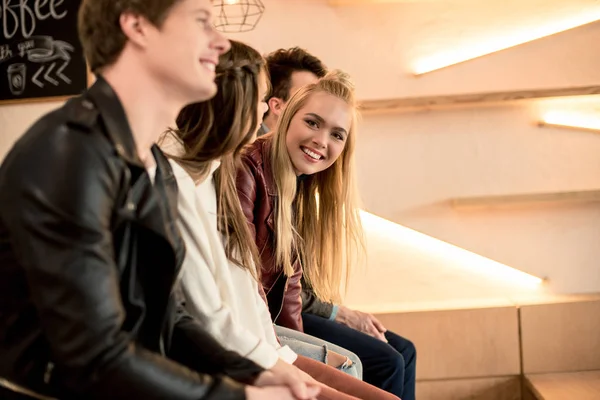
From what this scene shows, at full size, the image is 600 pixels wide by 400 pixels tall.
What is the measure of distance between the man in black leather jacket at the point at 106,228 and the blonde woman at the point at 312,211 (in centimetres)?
90

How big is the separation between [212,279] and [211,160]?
0.25 m

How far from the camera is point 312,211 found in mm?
2287

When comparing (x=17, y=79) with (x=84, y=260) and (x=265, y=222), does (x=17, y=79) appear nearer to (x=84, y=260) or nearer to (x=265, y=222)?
(x=265, y=222)

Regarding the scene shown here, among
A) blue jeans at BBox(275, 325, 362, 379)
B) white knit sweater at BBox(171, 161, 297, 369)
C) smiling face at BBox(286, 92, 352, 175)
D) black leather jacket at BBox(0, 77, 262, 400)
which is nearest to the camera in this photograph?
black leather jacket at BBox(0, 77, 262, 400)

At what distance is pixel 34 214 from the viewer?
873mm

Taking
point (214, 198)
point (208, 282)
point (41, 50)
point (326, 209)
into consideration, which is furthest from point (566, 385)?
point (41, 50)

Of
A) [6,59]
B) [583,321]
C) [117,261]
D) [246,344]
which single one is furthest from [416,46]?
[117,261]

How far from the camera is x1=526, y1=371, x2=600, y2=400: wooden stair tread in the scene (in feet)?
8.79

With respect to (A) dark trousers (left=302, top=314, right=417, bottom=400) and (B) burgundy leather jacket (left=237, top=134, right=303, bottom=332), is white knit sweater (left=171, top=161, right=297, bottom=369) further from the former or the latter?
(A) dark trousers (left=302, top=314, right=417, bottom=400)

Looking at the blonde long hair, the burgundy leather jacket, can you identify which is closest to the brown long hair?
the burgundy leather jacket

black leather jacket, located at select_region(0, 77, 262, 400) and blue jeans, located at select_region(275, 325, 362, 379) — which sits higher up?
black leather jacket, located at select_region(0, 77, 262, 400)

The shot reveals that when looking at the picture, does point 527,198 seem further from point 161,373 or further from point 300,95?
point 161,373

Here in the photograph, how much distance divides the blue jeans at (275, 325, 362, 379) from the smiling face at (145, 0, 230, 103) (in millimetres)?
1012

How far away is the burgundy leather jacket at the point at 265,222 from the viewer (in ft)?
6.44
